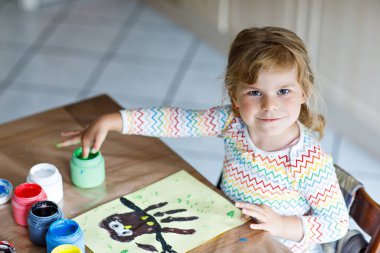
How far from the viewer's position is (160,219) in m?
1.32

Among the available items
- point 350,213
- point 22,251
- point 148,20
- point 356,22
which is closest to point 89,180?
point 22,251

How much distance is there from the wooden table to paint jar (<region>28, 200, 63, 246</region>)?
23mm

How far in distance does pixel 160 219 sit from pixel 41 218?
254 mm

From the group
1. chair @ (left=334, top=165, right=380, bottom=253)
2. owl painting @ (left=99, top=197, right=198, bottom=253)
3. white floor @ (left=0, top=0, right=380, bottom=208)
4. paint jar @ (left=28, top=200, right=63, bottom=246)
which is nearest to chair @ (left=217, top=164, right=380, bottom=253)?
chair @ (left=334, top=165, right=380, bottom=253)

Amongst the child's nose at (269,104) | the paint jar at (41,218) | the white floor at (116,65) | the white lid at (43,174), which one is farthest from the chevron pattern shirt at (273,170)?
the white floor at (116,65)

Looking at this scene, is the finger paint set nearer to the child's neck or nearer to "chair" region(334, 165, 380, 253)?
the child's neck

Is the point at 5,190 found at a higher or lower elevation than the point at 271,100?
lower

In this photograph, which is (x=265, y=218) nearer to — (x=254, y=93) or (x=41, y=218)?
(x=254, y=93)

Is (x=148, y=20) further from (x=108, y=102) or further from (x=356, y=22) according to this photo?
(x=108, y=102)

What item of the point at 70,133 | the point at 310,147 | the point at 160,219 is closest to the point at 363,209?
the point at 310,147

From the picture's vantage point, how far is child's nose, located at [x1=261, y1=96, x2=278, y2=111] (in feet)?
4.29

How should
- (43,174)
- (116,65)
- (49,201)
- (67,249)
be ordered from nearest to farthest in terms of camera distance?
(67,249) → (49,201) → (43,174) → (116,65)

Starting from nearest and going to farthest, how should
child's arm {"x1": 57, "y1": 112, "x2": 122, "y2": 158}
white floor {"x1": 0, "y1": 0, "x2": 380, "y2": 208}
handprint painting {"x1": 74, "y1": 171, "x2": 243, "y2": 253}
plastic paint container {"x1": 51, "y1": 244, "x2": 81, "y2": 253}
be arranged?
plastic paint container {"x1": 51, "y1": 244, "x2": 81, "y2": 253} < handprint painting {"x1": 74, "y1": 171, "x2": 243, "y2": 253} < child's arm {"x1": 57, "y1": 112, "x2": 122, "y2": 158} < white floor {"x1": 0, "y1": 0, "x2": 380, "y2": 208}

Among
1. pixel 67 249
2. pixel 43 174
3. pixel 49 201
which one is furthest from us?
pixel 43 174
